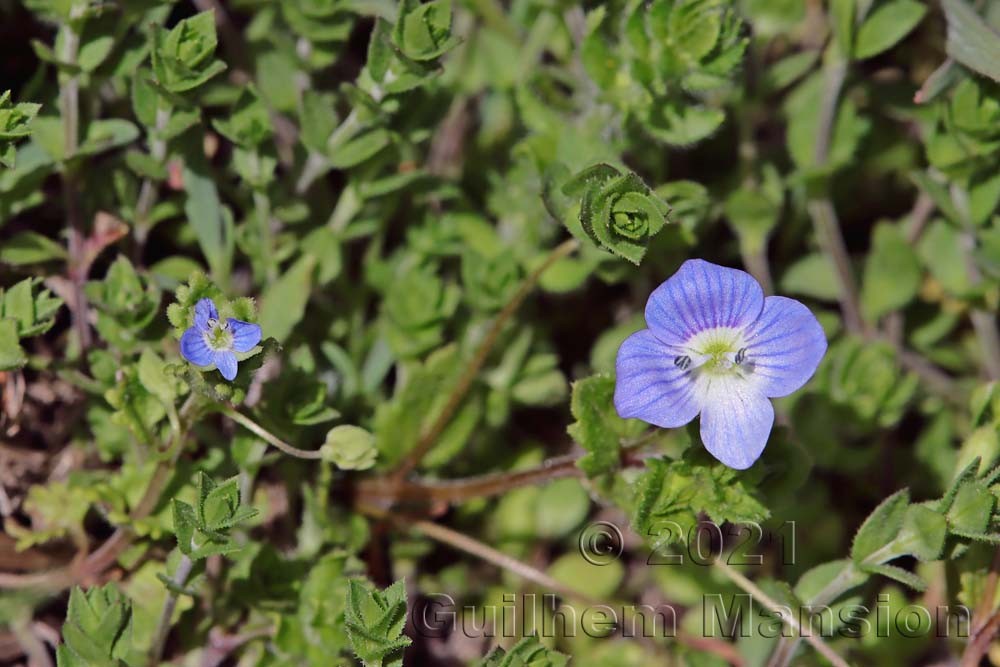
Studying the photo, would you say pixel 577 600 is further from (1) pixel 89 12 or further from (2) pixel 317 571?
(1) pixel 89 12

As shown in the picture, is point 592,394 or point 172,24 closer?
point 592,394

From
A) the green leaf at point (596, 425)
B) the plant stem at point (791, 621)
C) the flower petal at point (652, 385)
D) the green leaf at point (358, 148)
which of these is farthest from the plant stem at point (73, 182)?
the plant stem at point (791, 621)

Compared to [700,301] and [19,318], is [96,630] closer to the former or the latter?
[19,318]

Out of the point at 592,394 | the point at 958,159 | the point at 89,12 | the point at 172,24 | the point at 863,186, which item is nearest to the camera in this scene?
the point at 592,394

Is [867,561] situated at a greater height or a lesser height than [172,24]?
lesser

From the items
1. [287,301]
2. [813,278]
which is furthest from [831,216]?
[287,301]

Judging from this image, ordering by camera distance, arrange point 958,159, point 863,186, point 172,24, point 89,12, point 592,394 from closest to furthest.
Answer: point 592,394
point 89,12
point 958,159
point 172,24
point 863,186

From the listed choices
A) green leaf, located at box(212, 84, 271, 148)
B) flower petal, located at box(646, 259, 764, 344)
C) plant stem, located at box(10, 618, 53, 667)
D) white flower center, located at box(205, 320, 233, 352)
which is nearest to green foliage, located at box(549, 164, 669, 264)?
flower petal, located at box(646, 259, 764, 344)

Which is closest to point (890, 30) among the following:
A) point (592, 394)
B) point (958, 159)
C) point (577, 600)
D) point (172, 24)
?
point (958, 159)
